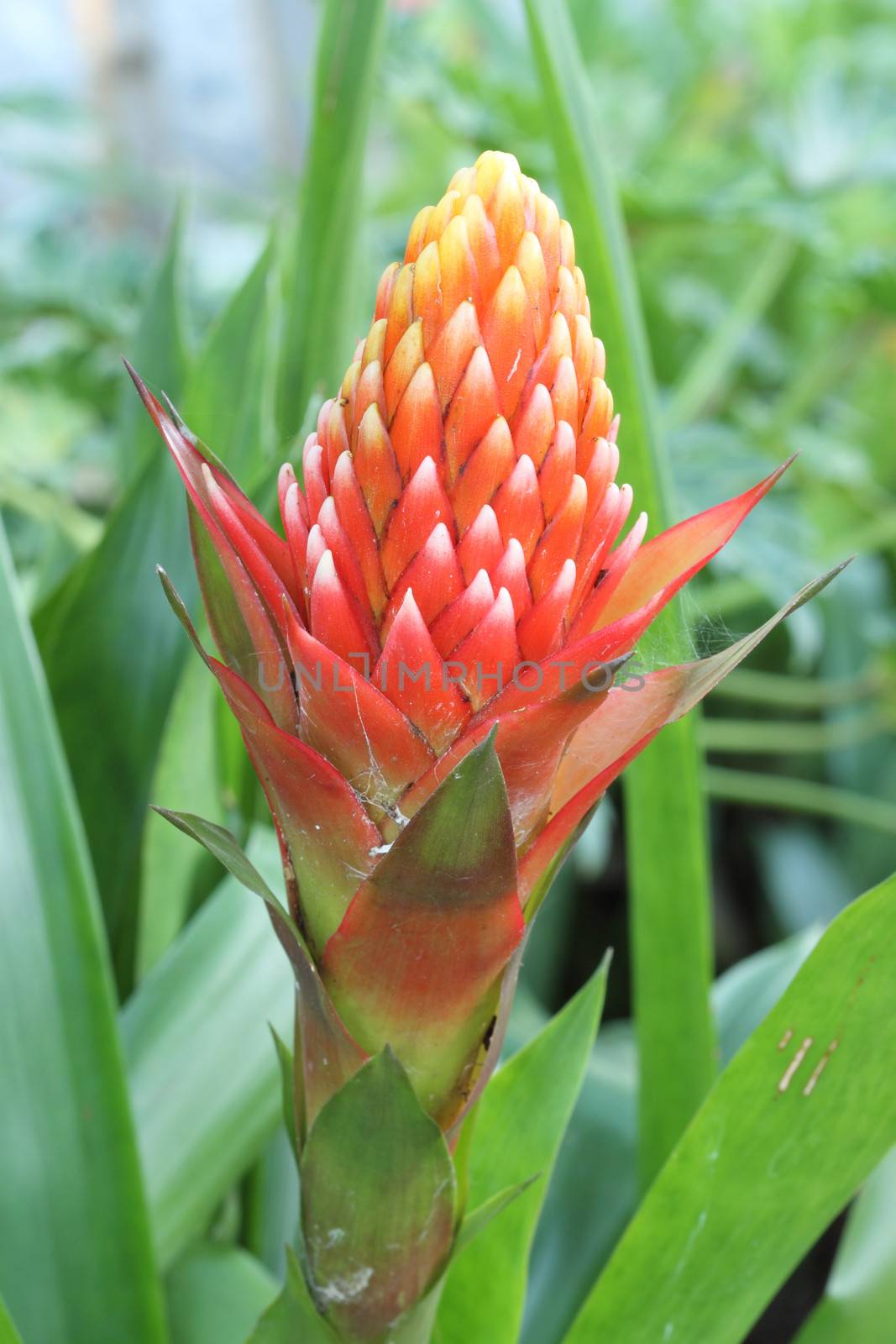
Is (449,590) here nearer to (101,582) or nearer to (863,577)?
(101,582)

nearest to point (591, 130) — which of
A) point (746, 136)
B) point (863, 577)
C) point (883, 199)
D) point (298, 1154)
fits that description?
point (298, 1154)

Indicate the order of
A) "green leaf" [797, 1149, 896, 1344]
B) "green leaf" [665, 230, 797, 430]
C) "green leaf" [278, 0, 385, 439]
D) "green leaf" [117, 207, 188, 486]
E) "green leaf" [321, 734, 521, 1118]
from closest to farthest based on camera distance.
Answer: "green leaf" [321, 734, 521, 1118] < "green leaf" [797, 1149, 896, 1344] < "green leaf" [278, 0, 385, 439] < "green leaf" [117, 207, 188, 486] < "green leaf" [665, 230, 797, 430]

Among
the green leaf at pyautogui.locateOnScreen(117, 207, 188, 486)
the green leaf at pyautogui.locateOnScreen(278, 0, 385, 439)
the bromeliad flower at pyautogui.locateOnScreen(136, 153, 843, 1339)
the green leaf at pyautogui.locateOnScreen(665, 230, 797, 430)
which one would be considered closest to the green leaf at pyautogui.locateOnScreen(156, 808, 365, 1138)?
the bromeliad flower at pyautogui.locateOnScreen(136, 153, 843, 1339)

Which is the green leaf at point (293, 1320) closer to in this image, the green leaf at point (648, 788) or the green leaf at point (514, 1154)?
the green leaf at point (514, 1154)

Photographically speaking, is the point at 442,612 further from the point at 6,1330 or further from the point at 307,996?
the point at 6,1330

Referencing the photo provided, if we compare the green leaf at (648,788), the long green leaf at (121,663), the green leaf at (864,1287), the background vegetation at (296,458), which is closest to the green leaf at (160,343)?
the background vegetation at (296,458)

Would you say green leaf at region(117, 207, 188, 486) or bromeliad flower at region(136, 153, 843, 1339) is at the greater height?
green leaf at region(117, 207, 188, 486)

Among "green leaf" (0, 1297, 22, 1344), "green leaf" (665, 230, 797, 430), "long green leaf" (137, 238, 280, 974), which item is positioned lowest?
"green leaf" (0, 1297, 22, 1344)

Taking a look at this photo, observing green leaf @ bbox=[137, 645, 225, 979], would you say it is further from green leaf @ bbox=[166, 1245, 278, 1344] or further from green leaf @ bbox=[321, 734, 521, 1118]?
green leaf @ bbox=[321, 734, 521, 1118]
